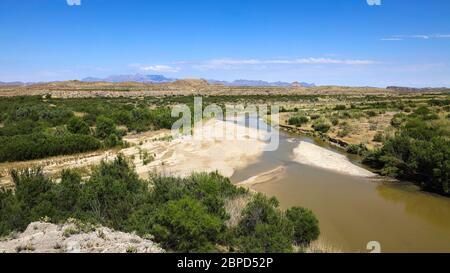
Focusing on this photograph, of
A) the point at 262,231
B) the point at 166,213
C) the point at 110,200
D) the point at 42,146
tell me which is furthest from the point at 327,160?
the point at 42,146

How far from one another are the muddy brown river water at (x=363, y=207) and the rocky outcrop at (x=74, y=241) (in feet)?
20.2

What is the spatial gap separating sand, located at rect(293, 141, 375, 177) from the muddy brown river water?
2.88ft

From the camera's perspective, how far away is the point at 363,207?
48.7 feet

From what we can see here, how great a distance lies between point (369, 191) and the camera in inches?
674

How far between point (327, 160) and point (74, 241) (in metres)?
18.2

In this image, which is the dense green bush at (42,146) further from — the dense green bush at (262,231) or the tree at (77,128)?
the dense green bush at (262,231)

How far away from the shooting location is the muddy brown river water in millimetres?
11555

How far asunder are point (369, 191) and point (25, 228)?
1468 cm

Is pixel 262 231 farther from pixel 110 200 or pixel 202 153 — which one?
pixel 202 153

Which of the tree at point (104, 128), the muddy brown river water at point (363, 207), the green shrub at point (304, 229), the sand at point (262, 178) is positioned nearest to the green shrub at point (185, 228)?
the green shrub at point (304, 229)

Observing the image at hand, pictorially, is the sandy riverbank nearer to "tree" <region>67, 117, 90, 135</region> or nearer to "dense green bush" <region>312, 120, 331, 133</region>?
"tree" <region>67, 117, 90, 135</region>
